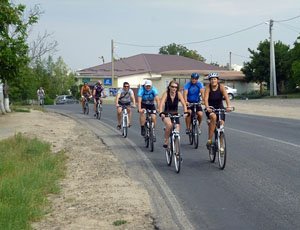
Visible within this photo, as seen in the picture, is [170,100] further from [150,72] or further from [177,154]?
[150,72]

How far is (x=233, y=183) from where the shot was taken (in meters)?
9.56

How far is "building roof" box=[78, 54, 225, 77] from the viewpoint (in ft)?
255

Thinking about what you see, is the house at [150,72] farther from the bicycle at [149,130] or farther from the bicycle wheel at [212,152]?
the bicycle wheel at [212,152]

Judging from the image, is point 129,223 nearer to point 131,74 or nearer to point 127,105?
point 127,105

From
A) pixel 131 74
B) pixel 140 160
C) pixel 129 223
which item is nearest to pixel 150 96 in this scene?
pixel 140 160

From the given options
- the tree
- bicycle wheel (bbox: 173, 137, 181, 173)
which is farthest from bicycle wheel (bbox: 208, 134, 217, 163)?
the tree

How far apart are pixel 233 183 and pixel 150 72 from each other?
67.9 metres

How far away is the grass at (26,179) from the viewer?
7.34 m

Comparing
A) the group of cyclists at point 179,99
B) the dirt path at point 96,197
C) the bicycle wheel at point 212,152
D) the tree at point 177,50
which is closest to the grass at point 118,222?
the dirt path at point 96,197

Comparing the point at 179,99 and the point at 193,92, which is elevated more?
the point at 193,92

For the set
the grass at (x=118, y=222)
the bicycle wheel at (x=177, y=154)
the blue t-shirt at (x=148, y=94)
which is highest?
the blue t-shirt at (x=148, y=94)

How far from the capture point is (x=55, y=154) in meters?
13.5

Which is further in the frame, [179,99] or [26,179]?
[179,99]

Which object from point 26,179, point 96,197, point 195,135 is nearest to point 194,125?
point 195,135
